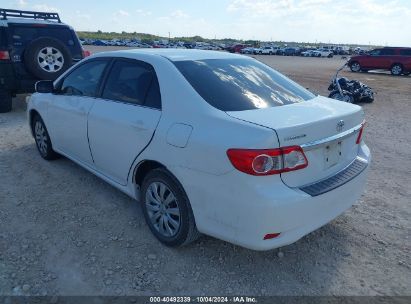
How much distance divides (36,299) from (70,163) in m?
2.81

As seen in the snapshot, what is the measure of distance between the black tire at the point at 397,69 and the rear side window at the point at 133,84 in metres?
24.1

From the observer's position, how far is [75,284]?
2729 mm

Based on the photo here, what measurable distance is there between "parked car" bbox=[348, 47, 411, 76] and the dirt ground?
868 inches

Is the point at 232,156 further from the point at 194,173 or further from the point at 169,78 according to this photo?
the point at 169,78

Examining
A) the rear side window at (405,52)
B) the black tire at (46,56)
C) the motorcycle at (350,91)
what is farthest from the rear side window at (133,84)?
the rear side window at (405,52)

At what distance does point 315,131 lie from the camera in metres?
2.62

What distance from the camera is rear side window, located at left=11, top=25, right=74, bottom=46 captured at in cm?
767

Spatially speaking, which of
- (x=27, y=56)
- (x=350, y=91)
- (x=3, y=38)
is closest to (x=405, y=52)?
(x=350, y=91)

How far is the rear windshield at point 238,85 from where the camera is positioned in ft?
9.58

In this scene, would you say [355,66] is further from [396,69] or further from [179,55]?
[179,55]

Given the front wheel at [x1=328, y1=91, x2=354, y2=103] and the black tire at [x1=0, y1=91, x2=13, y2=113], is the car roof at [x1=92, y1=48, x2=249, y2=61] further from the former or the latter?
the front wheel at [x1=328, y1=91, x2=354, y2=103]

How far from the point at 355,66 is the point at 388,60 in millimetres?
2209

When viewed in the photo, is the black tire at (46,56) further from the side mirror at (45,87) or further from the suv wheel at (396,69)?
the suv wheel at (396,69)

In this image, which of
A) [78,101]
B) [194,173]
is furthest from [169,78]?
[78,101]
